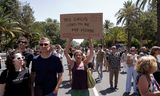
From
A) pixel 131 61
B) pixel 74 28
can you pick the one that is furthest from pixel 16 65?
pixel 131 61

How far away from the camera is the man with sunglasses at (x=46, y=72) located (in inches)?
280

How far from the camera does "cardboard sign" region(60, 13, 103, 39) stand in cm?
891

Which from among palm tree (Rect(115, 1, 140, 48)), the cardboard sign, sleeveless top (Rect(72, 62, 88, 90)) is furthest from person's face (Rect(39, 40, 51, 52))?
palm tree (Rect(115, 1, 140, 48))

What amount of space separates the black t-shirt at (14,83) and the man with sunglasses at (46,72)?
41 centimetres

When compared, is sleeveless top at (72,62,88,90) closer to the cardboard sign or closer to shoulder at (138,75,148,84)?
the cardboard sign

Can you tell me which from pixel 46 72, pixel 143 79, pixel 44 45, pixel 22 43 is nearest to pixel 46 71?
pixel 46 72

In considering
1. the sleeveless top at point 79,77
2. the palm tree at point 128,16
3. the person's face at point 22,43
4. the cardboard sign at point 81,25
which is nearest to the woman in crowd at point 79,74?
the sleeveless top at point 79,77

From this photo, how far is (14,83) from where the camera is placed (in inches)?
259

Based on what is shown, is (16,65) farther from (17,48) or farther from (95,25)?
(95,25)

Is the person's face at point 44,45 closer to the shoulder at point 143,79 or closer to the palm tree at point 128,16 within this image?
the shoulder at point 143,79

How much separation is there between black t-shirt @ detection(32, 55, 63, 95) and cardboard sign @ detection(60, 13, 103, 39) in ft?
5.70

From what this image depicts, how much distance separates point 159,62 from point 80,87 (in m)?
1.84

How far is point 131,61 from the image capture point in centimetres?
1466

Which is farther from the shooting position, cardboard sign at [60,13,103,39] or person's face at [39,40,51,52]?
cardboard sign at [60,13,103,39]
